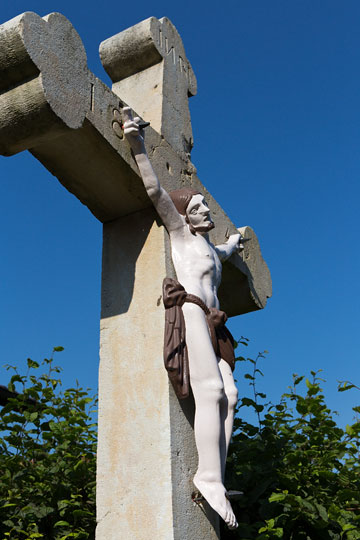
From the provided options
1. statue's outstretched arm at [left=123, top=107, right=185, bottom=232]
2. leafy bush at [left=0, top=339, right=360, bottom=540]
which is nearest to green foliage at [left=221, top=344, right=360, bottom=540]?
leafy bush at [left=0, top=339, right=360, bottom=540]

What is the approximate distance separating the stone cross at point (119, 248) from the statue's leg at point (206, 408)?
0.08 metres

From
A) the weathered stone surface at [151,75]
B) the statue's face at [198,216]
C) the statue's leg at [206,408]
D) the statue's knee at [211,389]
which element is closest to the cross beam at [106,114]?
the weathered stone surface at [151,75]

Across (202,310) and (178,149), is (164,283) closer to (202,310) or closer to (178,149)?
(202,310)

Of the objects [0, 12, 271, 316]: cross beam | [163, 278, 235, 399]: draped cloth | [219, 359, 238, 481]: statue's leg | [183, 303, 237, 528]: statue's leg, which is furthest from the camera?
[219, 359, 238, 481]: statue's leg

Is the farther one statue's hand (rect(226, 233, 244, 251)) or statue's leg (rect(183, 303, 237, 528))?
statue's hand (rect(226, 233, 244, 251))

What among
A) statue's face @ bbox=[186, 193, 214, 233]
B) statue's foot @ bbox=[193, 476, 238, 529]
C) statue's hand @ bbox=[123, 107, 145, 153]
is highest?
statue's hand @ bbox=[123, 107, 145, 153]

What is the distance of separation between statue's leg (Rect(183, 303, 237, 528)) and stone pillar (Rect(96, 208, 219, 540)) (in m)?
0.08

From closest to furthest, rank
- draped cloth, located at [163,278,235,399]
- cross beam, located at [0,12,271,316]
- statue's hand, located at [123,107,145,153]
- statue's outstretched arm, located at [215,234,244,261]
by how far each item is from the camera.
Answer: cross beam, located at [0,12,271,316]
draped cloth, located at [163,278,235,399]
statue's hand, located at [123,107,145,153]
statue's outstretched arm, located at [215,234,244,261]

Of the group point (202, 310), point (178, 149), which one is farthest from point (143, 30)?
point (202, 310)

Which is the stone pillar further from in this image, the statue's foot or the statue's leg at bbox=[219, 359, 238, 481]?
the statue's leg at bbox=[219, 359, 238, 481]

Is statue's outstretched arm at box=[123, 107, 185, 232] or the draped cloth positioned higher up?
statue's outstretched arm at box=[123, 107, 185, 232]

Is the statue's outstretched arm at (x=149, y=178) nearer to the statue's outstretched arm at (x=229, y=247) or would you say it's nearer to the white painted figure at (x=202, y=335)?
the white painted figure at (x=202, y=335)

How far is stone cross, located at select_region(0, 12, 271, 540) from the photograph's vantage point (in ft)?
10.9

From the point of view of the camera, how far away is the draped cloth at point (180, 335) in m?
3.63
